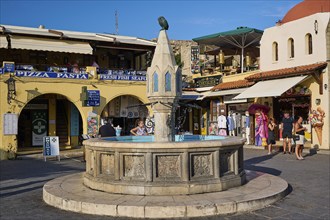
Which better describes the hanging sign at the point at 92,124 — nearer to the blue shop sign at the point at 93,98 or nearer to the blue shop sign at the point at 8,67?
the blue shop sign at the point at 93,98

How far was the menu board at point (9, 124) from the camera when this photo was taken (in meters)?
17.8

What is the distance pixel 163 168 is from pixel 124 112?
1686 centimetres

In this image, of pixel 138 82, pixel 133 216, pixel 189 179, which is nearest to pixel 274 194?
pixel 189 179

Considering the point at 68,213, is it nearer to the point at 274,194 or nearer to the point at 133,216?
the point at 133,216

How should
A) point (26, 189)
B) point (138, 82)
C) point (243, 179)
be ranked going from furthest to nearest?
1. point (138, 82)
2. point (26, 189)
3. point (243, 179)

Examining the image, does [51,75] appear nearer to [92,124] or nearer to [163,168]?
[92,124]

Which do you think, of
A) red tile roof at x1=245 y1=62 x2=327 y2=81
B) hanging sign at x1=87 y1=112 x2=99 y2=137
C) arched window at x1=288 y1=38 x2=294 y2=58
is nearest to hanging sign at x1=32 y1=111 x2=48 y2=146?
hanging sign at x1=87 y1=112 x2=99 y2=137

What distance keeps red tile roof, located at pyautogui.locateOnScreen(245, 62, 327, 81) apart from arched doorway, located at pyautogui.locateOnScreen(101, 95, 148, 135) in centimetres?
759

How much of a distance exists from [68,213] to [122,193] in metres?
1.14

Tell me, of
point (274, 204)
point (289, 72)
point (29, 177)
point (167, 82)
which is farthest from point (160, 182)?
point (289, 72)

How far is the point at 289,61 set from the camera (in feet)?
65.2

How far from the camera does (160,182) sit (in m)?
7.00

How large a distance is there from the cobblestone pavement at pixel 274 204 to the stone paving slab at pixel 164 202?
0.48ft

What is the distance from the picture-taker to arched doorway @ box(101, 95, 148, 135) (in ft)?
75.8
